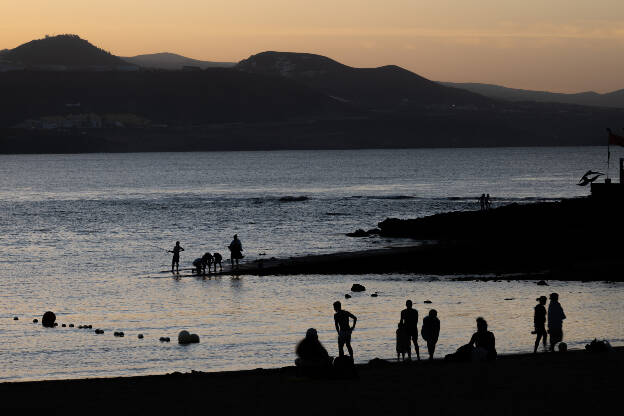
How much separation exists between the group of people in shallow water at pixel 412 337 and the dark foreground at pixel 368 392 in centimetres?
40

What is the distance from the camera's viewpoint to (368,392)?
55.3 ft

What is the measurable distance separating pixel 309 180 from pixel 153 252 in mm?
124775

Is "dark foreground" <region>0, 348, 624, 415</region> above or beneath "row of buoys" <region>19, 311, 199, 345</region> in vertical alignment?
above

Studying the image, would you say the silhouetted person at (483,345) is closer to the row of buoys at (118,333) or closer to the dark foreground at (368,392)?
the dark foreground at (368,392)

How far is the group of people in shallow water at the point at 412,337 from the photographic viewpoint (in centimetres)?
1819

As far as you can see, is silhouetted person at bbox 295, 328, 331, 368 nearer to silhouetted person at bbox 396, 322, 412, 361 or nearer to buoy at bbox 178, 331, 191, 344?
silhouetted person at bbox 396, 322, 412, 361

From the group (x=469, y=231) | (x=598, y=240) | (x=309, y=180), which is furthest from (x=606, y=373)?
(x=309, y=180)

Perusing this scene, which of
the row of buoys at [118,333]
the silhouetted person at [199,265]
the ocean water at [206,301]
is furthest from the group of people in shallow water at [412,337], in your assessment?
the silhouetted person at [199,265]

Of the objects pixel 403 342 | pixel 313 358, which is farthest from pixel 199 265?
pixel 313 358

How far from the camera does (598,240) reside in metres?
49.7

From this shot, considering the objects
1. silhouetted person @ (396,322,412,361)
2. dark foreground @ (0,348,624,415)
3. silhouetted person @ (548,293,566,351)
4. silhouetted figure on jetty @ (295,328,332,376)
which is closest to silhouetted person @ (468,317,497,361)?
dark foreground @ (0,348,624,415)

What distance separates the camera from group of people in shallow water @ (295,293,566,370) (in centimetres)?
1819

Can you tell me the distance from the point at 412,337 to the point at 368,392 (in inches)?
261

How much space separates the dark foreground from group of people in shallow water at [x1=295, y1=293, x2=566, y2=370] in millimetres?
401
